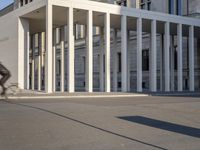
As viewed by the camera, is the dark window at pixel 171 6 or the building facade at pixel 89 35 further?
the dark window at pixel 171 6

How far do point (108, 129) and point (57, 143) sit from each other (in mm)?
2276

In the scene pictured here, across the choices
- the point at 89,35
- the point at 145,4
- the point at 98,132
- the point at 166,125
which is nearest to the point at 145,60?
the point at 145,4

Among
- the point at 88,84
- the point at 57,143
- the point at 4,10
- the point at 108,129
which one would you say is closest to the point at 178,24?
the point at 88,84

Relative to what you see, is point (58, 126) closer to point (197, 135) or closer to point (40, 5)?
point (197, 135)

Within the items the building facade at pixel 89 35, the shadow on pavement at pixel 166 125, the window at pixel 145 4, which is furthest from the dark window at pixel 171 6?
the shadow on pavement at pixel 166 125

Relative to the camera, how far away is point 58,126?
32.5ft

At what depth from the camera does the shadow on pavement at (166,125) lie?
9.33 m

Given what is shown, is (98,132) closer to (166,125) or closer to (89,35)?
(166,125)

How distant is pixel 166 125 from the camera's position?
34.6 ft

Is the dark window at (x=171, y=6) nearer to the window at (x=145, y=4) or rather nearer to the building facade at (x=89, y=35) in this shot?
the building facade at (x=89, y=35)

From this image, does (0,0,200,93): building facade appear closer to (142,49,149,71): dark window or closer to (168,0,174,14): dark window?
(168,0,174,14): dark window

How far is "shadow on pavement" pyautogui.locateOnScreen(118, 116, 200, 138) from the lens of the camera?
933 centimetres

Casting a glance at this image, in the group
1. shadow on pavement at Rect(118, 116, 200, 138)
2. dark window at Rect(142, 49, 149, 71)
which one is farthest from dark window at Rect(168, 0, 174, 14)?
shadow on pavement at Rect(118, 116, 200, 138)

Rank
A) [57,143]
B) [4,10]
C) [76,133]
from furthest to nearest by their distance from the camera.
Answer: [4,10]
[76,133]
[57,143]
